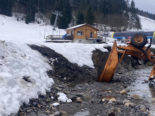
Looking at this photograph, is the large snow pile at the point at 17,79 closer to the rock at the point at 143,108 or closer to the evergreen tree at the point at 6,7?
the rock at the point at 143,108

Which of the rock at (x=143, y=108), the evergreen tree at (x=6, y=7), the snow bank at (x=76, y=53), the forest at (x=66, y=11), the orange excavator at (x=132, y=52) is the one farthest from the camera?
the evergreen tree at (x=6, y=7)

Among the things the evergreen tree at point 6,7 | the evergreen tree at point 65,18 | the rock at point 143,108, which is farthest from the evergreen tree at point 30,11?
the rock at point 143,108

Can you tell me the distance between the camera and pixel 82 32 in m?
48.5

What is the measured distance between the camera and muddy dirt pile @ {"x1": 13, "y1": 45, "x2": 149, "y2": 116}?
31.7 ft

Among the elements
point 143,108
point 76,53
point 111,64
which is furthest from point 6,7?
point 143,108

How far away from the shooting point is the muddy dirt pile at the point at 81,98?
31.7 feet

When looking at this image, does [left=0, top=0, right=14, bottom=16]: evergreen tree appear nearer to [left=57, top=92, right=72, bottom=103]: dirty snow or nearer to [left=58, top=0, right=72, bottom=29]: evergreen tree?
[left=58, top=0, right=72, bottom=29]: evergreen tree

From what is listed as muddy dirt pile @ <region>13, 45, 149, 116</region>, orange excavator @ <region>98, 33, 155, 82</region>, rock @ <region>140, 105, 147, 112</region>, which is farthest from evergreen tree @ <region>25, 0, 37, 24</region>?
rock @ <region>140, 105, 147, 112</region>

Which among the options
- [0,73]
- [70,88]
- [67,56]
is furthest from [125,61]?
[0,73]

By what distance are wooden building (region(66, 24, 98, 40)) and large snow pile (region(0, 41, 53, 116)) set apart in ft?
106

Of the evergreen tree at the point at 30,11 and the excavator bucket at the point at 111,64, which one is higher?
the evergreen tree at the point at 30,11

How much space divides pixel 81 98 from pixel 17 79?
3.04m

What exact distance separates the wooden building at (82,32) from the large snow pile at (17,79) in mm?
32285

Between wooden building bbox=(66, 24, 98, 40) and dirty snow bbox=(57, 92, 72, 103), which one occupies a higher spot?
wooden building bbox=(66, 24, 98, 40)
